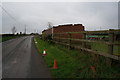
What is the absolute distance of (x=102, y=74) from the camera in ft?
12.6

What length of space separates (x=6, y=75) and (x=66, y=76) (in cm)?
238

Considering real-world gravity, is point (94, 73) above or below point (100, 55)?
below

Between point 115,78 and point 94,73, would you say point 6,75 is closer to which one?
point 94,73

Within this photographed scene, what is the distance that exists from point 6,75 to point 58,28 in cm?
1867

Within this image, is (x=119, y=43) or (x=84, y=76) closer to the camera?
(x=84, y=76)

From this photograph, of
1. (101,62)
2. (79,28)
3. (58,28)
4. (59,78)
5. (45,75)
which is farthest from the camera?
(79,28)

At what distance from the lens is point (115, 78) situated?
11.6ft

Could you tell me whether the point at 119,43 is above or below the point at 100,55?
above

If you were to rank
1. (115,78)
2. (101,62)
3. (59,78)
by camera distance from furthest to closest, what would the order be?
1. (101,62)
2. (59,78)
3. (115,78)

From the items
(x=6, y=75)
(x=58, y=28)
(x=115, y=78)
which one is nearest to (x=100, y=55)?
(x=115, y=78)

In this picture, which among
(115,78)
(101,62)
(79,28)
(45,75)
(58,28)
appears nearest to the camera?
(115,78)

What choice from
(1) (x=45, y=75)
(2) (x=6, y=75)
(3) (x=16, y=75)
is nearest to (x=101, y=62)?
(1) (x=45, y=75)

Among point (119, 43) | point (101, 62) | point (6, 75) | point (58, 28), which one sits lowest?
point (6, 75)

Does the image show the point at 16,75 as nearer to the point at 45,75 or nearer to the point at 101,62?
the point at 45,75
